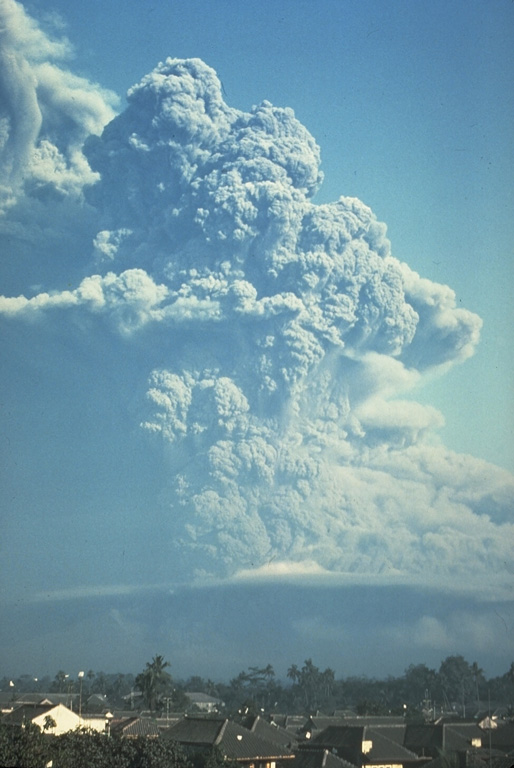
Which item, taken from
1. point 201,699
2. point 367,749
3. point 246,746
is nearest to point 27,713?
point 246,746


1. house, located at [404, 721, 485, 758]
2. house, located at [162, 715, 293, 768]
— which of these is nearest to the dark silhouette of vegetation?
house, located at [162, 715, 293, 768]

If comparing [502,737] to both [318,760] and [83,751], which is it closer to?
[318,760]

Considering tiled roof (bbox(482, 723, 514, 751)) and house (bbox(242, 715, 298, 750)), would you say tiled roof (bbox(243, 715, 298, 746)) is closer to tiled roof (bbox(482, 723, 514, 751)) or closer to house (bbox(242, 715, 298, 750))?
house (bbox(242, 715, 298, 750))

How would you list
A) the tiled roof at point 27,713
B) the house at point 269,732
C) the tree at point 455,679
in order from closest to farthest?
the tiled roof at point 27,713 < the house at point 269,732 < the tree at point 455,679

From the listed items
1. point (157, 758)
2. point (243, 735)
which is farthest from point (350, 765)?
point (157, 758)

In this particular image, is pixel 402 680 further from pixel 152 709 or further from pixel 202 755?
pixel 202 755

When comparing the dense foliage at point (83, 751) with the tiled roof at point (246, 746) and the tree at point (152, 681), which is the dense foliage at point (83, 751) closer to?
the tiled roof at point (246, 746)

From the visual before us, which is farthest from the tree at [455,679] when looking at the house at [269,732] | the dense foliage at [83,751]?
the dense foliage at [83,751]
